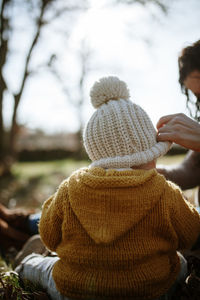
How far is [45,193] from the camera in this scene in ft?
20.3

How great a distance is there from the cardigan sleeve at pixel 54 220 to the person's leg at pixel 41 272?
195mm

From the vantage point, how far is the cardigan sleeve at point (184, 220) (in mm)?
1352

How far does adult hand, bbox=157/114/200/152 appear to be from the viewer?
162 cm

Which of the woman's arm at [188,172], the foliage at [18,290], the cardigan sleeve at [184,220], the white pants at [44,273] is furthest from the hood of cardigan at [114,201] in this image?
the woman's arm at [188,172]

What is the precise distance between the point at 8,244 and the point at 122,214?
5.45 ft

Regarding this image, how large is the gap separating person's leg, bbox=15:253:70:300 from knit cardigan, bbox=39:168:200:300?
21 cm

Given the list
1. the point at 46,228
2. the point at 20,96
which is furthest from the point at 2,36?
the point at 46,228

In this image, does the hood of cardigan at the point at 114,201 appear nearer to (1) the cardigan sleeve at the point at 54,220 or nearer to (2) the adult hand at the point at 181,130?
(1) the cardigan sleeve at the point at 54,220

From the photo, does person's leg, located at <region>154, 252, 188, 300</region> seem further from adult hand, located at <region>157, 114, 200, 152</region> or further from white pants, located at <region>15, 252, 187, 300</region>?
adult hand, located at <region>157, 114, 200, 152</region>

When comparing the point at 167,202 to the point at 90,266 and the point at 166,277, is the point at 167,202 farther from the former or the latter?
the point at 90,266

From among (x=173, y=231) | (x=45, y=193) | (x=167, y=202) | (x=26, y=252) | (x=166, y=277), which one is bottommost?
(x=45, y=193)

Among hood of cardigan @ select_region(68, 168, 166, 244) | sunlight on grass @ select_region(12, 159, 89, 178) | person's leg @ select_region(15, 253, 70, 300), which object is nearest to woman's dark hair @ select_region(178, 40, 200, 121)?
hood of cardigan @ select_region(68, 168, 166, 244)

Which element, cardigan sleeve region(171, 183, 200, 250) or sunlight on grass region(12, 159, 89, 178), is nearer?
cardigan sleeve region(171, 183, 200, 250)

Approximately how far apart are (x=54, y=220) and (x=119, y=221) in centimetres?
39
